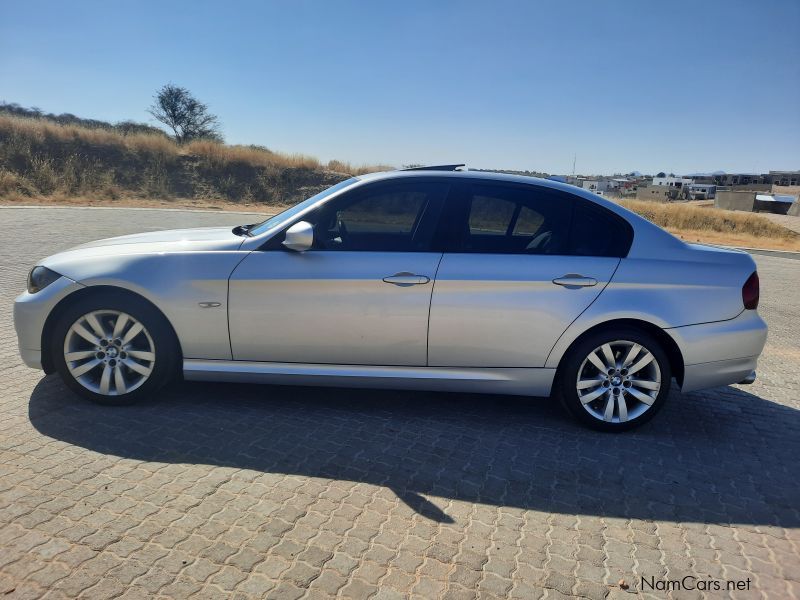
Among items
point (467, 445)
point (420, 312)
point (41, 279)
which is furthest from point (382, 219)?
point (41, 279)

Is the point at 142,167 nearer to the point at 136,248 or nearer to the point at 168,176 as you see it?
the point at 168,176

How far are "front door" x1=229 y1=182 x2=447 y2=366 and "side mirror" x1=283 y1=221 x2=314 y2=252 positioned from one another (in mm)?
84

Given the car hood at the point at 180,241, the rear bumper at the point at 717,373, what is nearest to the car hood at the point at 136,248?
the car hood at the point at 180,241

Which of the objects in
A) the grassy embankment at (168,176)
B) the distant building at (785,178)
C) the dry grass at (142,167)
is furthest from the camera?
the distant building at (785,178)

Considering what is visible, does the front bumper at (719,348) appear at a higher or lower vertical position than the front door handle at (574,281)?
lower

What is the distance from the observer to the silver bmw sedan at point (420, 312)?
3957 mm

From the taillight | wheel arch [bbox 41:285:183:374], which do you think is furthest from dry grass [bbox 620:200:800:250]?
wheel arch [bbox 41:285:183:374]

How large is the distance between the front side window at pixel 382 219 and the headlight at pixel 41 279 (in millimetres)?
1893

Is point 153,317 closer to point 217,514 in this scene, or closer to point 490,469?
point 217,514

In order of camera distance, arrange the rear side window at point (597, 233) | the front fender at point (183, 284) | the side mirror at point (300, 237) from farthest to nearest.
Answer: the rear side window at point (597, 233)
the front fender at point (183, 284)
the side mirror at point (300, 237)

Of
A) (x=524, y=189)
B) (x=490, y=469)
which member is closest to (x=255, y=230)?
(x=524, y=189)

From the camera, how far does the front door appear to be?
3936 mm

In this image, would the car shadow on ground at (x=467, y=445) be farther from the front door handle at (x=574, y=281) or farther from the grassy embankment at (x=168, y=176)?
the grassy embankment at (x=168, y=176)

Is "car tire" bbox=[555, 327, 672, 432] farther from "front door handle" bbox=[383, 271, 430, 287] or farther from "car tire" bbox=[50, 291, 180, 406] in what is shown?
"car tire" bbox=[50, 291, 180, 406]
